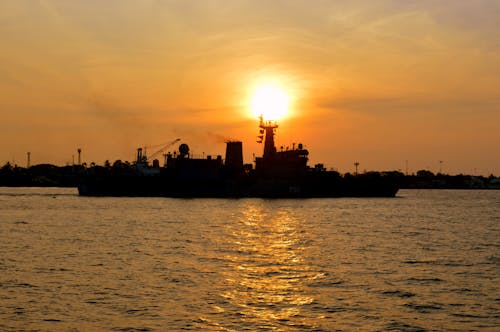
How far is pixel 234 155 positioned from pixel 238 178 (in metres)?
6.04

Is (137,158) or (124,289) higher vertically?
(137,158)

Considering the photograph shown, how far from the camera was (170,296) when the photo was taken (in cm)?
2695

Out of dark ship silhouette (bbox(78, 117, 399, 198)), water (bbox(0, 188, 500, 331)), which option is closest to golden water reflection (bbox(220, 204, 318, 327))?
water (bbox(0, 188, 500, 331))

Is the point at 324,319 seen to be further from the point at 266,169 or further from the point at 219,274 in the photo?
the point at 266,169

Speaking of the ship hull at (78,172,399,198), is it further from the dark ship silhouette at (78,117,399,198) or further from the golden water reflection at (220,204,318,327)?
the golden water reflection at (220,204,318,327)


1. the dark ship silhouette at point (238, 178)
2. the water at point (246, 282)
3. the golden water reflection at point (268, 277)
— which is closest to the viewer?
the water at point (246, 282)

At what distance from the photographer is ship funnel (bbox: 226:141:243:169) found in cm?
14850

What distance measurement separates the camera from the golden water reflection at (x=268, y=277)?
24.2 metres

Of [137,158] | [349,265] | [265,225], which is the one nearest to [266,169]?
[137,158]

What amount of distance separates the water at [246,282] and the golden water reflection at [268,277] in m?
0.06

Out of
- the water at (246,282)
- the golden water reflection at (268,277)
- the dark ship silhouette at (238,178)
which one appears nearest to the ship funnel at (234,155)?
the dark ship silhouette at (238,178)

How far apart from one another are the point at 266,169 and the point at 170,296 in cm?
11747

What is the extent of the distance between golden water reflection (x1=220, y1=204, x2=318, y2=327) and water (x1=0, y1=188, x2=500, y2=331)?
0.19 feet

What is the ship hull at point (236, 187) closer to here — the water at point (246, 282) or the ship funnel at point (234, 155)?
the ship funnel at point (234, 155)
